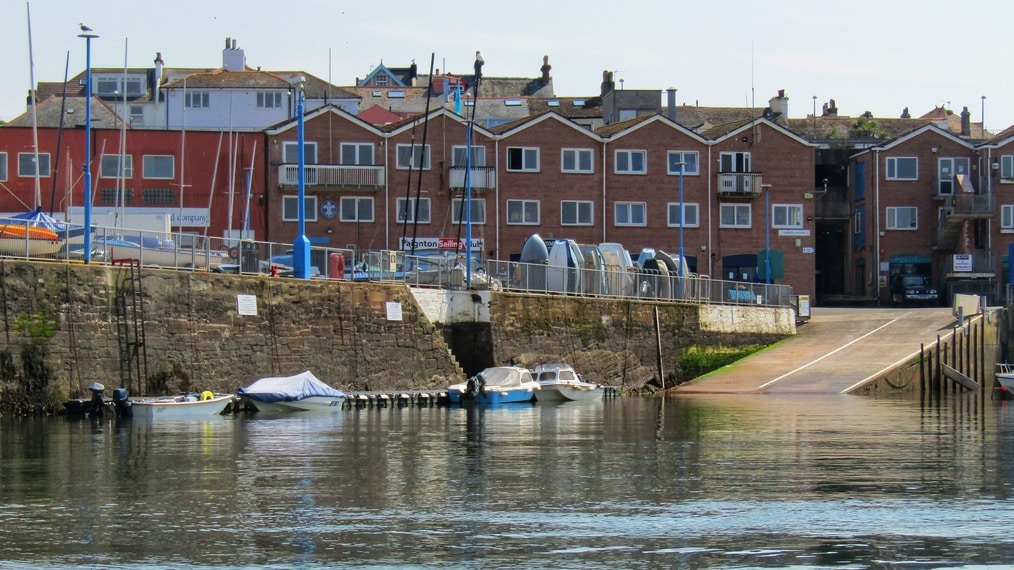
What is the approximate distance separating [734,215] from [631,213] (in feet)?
20.4

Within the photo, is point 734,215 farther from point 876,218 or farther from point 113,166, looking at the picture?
point 113,166

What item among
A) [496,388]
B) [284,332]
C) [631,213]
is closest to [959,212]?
[631,213]

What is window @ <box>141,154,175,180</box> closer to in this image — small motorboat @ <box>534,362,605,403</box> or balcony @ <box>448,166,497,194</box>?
balcony @ <box>448,166,497,194</box>

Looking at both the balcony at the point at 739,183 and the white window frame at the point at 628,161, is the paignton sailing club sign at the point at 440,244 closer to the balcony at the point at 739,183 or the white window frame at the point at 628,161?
the white window frame at the point at 628,161

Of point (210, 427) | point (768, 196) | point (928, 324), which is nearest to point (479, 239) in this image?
point (768, 196)

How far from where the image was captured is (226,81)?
10488cm

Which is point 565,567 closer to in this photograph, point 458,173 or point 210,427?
point 210,427

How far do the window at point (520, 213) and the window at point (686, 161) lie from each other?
875 cm

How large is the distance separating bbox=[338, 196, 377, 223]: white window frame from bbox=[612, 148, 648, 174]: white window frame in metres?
14.3

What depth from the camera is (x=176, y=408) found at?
38719 millimetres

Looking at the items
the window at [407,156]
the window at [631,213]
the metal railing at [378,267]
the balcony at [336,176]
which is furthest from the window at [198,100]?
the metal railing at [378,267]

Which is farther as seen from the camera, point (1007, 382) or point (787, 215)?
point (787, 215)

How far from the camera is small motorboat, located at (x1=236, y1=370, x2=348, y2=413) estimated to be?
4162 centimetres

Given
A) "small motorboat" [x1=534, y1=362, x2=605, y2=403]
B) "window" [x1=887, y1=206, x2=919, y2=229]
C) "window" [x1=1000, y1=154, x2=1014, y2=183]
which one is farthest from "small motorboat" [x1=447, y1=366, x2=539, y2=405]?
"window" [x1=1000, y1=154, x2=1014, y2=183]
